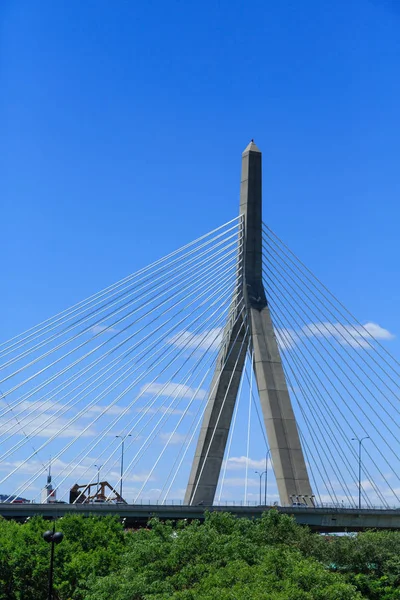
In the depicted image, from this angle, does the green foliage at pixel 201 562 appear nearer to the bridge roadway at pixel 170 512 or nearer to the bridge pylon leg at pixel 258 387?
the bridge roadway at pixel 170 512

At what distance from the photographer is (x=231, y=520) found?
5719 centimetres

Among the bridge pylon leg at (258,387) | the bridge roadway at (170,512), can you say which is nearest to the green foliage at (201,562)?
the bridge roadway at (170,512)

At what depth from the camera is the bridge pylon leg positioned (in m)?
66.9

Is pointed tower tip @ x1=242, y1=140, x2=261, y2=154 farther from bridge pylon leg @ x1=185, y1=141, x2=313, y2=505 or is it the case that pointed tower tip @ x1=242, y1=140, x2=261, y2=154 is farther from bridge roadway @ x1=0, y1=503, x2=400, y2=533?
bridge roadway @ x1=0, y1=503, x2=400, y2=533

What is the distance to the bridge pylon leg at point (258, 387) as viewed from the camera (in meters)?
66.9

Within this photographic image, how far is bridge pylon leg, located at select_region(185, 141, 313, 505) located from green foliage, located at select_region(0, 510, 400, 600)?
23.5 ft

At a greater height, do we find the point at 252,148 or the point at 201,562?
the point at 252,148

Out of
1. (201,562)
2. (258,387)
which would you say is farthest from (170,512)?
(201,562)

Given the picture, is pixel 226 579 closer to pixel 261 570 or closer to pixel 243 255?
pixel 261 570

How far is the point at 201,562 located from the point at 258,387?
2020 cm

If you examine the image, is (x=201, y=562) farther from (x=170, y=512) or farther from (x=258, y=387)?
(x=258, y=387)

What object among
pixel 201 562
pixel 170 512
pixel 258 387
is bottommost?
pixel 201 562

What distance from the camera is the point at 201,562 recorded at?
163 ft

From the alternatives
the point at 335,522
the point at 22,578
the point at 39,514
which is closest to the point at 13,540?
the point at 22,578
